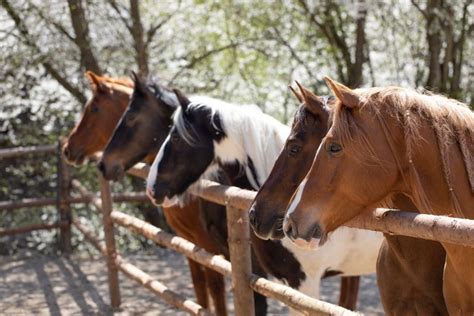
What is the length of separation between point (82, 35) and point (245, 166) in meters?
4.93

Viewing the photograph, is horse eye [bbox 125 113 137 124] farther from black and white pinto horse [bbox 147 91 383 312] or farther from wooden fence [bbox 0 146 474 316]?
black and white pinto horse [bbox 147 91 383 312]

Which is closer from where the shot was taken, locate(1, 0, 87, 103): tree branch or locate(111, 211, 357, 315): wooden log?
locate(111, 211, 357, 315): wooden log

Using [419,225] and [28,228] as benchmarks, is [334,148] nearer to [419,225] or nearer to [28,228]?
[419,225]

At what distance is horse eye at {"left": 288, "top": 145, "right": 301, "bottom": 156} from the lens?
2.91 metres

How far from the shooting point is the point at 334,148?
91.7 inches

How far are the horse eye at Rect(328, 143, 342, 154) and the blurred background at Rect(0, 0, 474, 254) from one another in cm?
580

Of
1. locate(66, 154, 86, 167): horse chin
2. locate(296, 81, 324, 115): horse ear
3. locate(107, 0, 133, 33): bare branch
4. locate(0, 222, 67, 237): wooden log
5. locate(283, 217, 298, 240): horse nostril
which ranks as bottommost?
→ locate(0, 222, 67, 237): wooden log

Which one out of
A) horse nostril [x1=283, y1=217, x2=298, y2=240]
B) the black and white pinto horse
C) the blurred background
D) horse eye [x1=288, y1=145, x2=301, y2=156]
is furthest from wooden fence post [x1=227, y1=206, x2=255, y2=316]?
the blurred background

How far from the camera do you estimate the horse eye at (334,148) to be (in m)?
2.32

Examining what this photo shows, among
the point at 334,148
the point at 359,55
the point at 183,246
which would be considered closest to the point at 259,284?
the point at 183,246

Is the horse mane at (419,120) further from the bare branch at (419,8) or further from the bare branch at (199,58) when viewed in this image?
the bare branch at (199,58)

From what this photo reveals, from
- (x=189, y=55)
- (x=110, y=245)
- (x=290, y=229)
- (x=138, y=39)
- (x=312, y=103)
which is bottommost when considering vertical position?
(x=110, y=245)

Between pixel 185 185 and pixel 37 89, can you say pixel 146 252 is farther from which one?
pixel 185 185

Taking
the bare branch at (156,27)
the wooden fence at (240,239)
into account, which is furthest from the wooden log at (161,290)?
the bare branch at (156,27)
